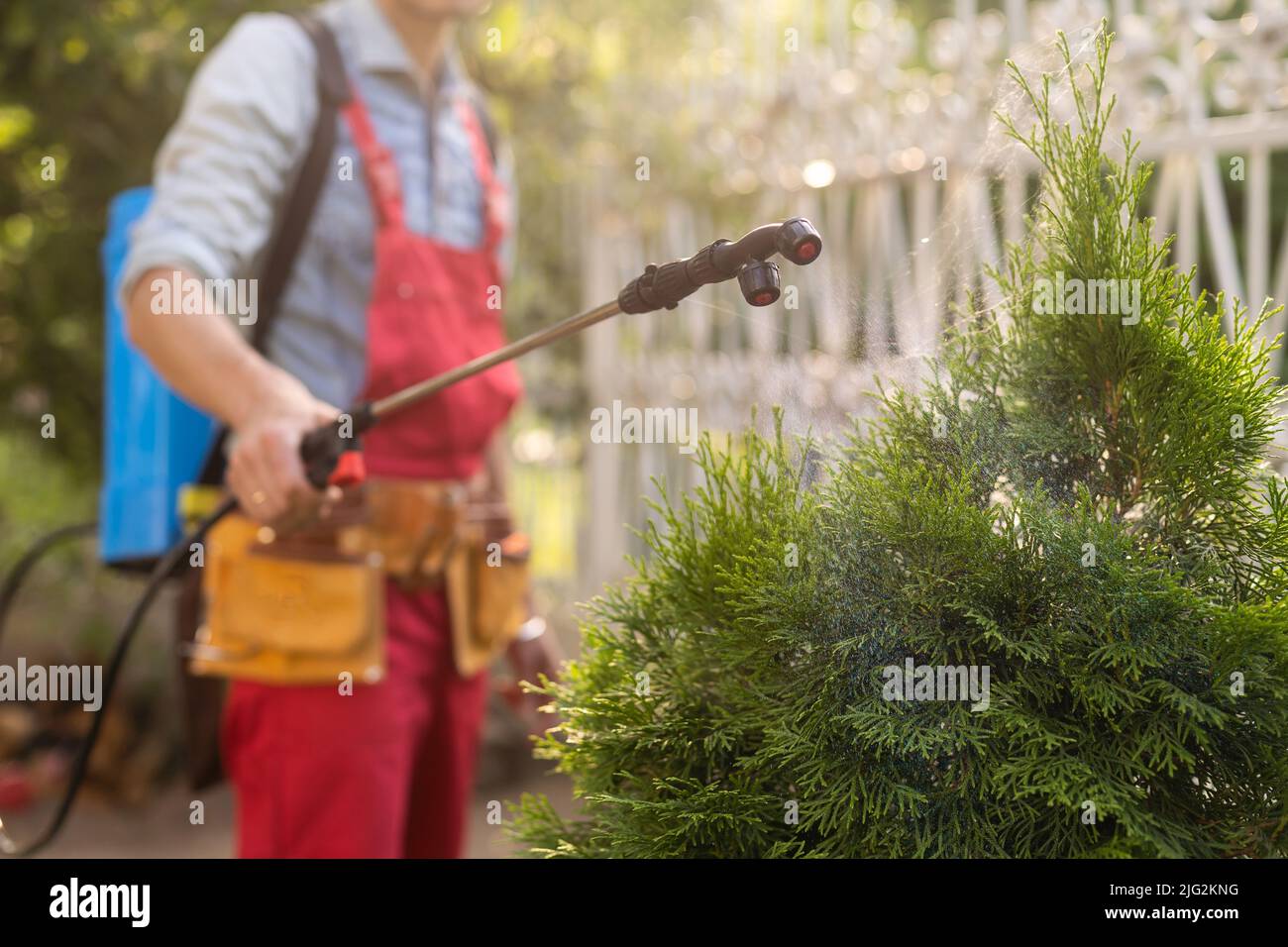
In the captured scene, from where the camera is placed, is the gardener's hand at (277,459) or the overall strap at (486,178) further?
the overall strap at (486,178)

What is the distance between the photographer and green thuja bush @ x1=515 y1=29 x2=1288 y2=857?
93 cm

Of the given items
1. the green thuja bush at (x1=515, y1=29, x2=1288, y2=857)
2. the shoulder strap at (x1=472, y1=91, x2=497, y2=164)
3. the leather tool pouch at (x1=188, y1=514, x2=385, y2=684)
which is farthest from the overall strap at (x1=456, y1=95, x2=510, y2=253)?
the green thuja bush at (x1=515, y1=29, x2=1288, y2=857)

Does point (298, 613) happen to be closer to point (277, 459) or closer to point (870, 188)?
point (277, 459)

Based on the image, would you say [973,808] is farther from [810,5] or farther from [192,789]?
[810,5]

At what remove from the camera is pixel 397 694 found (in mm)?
2096

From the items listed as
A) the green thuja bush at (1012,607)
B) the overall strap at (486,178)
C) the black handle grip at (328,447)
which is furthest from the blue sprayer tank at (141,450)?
the green thuja bush at (1012,607)

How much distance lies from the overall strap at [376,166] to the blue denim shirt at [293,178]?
2 cm

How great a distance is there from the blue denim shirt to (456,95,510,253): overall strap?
2 cm

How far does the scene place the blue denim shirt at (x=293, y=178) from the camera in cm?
185

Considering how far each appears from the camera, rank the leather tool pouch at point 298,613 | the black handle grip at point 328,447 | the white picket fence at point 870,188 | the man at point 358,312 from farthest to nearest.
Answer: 1. the leather tool pouch at point 298,613
2. the man at point 358,312
3. the black handle grip at point 328,447
4. the white picket fence at point 870,188

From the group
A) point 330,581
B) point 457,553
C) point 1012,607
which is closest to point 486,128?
point 457,553

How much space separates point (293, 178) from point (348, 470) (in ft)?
2.52

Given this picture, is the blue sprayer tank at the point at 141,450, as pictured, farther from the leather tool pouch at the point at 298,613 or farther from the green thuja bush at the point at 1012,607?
the green thuja bush at the point at 1012,607

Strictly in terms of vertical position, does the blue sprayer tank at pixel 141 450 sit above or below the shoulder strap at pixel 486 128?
below
